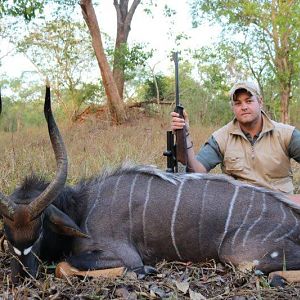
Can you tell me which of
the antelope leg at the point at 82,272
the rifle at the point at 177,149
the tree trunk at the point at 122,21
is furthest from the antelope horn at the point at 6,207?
the tree trunk at the point at 122,21

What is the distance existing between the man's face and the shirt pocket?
0.26 m

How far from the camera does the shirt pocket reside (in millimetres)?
3887

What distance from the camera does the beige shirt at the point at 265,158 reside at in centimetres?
380

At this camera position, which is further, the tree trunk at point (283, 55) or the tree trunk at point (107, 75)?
the tree trunk at point (283, 55)

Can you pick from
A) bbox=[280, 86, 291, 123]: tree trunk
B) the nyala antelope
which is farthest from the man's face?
bbox=[280, 86, 291, 123]: tree trunk

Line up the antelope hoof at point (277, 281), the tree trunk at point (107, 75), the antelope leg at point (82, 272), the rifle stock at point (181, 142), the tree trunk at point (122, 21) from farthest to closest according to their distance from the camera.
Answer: the tree trunk at point (122, 21), the tree trunk at point (107, 75), the rifle stock at point (181, 142), the antelope leg at point (82, 272), the antelope hoof at point (277, 281)

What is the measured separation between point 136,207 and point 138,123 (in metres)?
8.84

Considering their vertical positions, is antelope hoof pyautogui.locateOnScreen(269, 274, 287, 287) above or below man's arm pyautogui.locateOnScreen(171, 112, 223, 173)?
below

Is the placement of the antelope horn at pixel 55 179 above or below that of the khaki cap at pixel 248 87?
below

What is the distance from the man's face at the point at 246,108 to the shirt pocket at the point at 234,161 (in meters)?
0.26

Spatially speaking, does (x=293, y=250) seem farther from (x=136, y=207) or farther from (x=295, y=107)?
(x=295, y=107)

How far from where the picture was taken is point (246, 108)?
12.7 ft

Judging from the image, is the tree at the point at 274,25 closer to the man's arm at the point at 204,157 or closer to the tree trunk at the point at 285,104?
the tree trunk at the point at 285,104

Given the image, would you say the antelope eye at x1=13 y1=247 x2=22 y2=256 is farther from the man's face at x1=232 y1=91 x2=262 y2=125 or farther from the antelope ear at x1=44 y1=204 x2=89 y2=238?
the man's face at x1=232 y1=91 x2=262 y2=125
